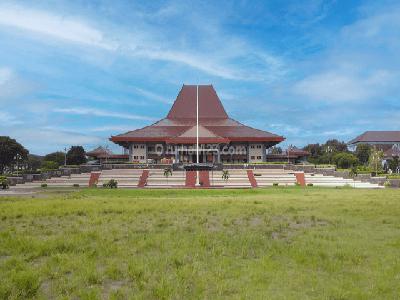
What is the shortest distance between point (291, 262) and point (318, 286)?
1.21m

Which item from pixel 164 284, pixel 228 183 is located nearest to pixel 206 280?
pixel 164 284

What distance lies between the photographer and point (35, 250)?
6926mm

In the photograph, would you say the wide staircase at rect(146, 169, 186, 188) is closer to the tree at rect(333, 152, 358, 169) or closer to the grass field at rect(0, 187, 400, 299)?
the grass field at rect(0, 187, 400, 299)

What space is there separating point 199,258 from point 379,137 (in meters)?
124

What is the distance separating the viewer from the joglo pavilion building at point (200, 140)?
57.1 meters

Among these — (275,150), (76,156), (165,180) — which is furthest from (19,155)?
(275,150)

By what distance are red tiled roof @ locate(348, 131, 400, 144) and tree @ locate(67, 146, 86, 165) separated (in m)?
77.8

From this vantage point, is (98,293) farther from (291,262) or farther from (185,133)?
(185,133)

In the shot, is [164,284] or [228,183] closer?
[164,284]

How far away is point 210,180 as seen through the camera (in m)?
40.9

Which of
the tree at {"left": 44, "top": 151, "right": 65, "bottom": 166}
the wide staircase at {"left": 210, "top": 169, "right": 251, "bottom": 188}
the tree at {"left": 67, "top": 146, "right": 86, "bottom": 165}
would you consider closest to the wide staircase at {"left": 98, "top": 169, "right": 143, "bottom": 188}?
the wide staircase at {"left": 210, "top": 169, "right": 251, "bottom": 188}

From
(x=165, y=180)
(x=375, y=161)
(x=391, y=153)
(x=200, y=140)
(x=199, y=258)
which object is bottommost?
(x=199, y=258)

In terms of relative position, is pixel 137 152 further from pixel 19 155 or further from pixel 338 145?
pixel 338 145

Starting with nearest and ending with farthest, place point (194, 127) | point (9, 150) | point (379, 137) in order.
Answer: point (194, 127)
point (9, 150)
point (379, 137)
